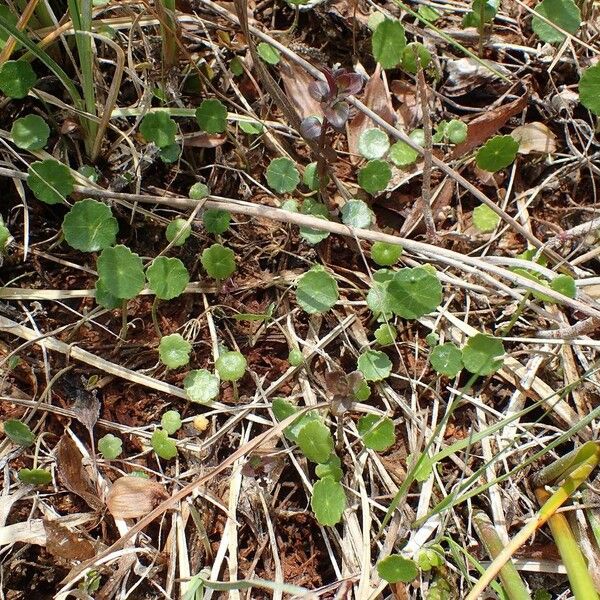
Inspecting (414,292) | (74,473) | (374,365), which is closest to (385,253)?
(414,292)

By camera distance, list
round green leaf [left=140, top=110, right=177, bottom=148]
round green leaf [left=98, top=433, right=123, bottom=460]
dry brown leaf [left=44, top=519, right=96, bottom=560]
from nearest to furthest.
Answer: dry brown leaf [left=44, top=519, right=96, bottom=560], round green leaf [left=98, top=433, right=123, bottom=460], round green leaf [left=140, top=110, right=177, bottom=148]

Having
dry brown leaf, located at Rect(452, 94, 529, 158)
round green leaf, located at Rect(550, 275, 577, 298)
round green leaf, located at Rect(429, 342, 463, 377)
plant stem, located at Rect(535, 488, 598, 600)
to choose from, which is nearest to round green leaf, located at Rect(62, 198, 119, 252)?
round green leaf, located at Rect(429, 342, 463, 377)

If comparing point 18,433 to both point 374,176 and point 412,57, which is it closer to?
point 374,176

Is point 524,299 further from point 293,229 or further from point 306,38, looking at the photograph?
point 306,38

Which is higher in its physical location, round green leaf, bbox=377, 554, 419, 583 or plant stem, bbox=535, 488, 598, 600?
plant stem, bbox=535, 488, 598, 600

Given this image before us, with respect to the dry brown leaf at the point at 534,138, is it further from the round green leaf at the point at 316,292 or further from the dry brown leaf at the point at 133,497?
the dry brown leaf at the point at 133,497

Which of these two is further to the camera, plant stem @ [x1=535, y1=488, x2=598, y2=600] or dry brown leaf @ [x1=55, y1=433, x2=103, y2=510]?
dry brown leaf @ [x1=55, y1=433, x2=103, y2=510]

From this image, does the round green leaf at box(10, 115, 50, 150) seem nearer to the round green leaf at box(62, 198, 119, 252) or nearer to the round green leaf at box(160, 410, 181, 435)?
the round green leaf at box(62, 198, 119, 252)

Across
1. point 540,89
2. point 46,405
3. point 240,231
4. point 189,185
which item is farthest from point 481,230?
point 46,405
